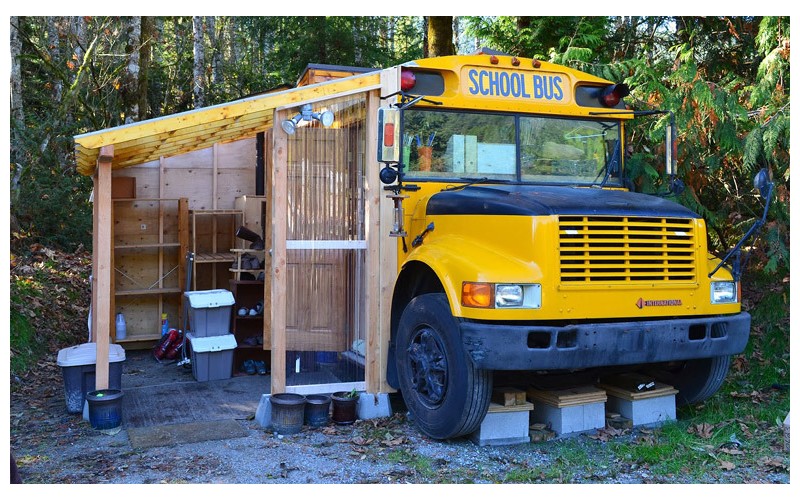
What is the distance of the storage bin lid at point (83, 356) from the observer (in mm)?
6117

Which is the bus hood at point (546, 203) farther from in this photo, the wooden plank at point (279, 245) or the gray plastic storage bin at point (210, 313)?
the gray plastic storage bin at point (210, 313)

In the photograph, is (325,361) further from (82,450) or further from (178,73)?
(178,73)

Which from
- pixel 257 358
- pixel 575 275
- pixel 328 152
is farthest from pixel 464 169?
pixel 257 358

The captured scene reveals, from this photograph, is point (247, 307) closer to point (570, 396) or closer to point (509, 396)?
point (509, 396)

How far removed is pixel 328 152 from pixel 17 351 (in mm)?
4276

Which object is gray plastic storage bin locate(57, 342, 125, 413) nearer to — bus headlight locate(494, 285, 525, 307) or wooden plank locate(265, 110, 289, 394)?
wooden plank locate(265, 110, 289, 394)

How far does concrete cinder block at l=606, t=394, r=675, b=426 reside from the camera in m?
5.59

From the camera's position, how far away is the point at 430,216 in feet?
18.4

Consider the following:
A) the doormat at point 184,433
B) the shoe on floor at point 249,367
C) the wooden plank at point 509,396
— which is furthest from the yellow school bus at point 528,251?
the shoe on floor at point 249,367

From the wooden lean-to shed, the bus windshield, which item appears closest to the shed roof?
the wooden lean-to shed

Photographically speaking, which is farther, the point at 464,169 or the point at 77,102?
the point at 77,102

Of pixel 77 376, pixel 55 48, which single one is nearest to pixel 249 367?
pixel 77 376

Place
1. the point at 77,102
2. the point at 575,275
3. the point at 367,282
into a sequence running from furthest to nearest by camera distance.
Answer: the point at 77,102 < the point at 367,282 < the point at 575,275

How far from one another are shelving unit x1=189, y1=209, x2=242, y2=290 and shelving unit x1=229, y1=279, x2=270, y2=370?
70cm
